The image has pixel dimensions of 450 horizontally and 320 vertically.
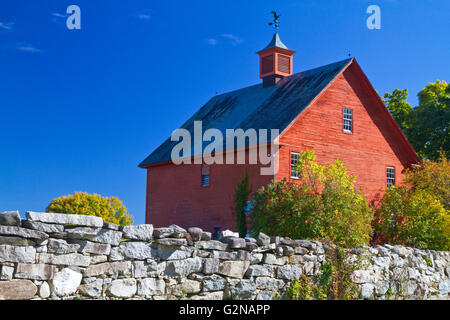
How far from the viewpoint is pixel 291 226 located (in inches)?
727

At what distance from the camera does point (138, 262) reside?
412 inches

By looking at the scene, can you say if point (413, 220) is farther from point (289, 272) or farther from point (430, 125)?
point (430, 125)

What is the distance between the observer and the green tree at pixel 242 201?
2330 cm

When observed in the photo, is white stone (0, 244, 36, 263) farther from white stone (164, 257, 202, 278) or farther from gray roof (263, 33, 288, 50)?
gray roof (263, 33, 288, 50)

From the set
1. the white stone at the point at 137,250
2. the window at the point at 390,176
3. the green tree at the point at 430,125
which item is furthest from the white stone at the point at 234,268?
the green tree at the point at 430,125

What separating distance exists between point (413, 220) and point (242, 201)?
6.79 meters

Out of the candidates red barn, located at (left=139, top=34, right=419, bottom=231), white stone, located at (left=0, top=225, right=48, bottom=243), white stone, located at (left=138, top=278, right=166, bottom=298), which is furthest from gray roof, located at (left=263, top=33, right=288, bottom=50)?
white stone, located at (left=0, top=225, right=48, bottom=243)

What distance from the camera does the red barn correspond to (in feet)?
78.0

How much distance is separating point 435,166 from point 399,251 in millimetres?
10914

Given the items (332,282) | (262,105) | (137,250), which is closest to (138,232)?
(137,250)

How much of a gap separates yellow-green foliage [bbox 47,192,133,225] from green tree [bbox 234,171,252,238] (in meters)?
8.65

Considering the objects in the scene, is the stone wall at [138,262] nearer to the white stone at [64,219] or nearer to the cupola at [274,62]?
the white stone at [64,219]

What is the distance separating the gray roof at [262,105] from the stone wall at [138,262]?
10.9m
